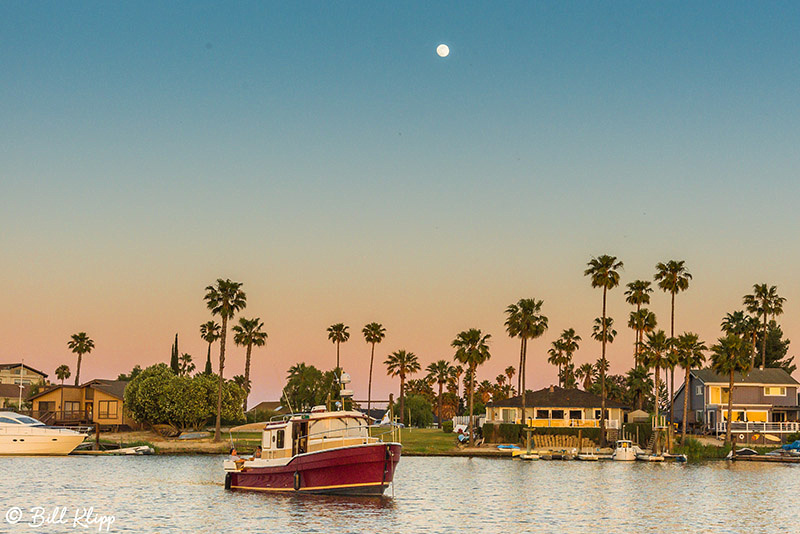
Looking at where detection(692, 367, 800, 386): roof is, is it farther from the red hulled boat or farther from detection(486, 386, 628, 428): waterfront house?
the red hulled boat

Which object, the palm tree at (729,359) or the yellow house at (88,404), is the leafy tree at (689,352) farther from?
the yellow house at (88,404)

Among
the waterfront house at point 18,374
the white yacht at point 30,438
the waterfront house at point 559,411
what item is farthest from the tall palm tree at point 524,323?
the waterfront house at point 18,374

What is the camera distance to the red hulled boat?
47.7m

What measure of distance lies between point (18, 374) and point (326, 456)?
162 meters

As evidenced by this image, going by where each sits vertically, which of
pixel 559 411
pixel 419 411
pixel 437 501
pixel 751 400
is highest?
pixel 751 400

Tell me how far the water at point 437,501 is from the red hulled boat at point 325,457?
87cm

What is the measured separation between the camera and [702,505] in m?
54.4

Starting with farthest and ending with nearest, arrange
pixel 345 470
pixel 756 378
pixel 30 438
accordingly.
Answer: pixel 756 378
pixel 30 438
pixel 345 470

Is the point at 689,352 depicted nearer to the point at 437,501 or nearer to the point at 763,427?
the point at 763,427

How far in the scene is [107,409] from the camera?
130375 mm

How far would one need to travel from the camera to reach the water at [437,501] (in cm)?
4344

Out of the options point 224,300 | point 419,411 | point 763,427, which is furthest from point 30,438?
point 419,411

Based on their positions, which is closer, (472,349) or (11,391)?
(472,349)

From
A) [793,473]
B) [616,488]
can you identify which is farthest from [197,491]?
[793,473]
